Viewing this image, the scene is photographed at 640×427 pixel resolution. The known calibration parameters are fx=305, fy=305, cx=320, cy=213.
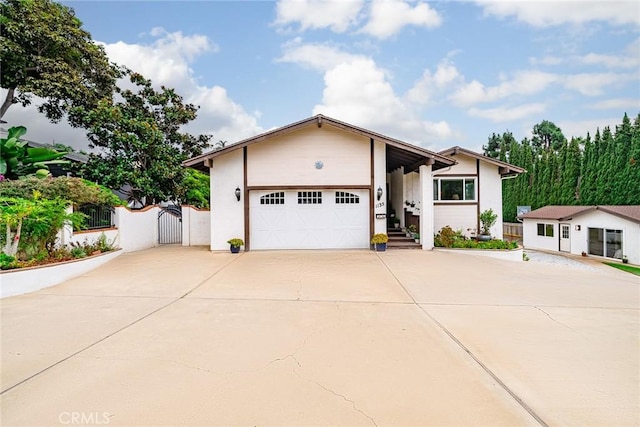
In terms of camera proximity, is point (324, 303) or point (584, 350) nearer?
point (584, 350)

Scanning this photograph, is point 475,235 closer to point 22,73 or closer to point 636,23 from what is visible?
point 636,23

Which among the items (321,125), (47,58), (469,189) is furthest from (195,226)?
(469,189)

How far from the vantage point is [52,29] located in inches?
520

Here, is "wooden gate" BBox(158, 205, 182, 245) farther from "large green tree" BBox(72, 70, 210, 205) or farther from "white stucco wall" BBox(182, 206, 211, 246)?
"large green tree" BBox(72, 70, 210, 205)

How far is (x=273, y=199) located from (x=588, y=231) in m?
20.8

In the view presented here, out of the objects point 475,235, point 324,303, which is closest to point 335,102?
point 475,235

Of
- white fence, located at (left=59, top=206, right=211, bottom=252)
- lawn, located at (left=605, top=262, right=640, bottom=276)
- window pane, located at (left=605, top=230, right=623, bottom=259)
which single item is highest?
white fence, located at (left=59, top=206, right=211, bottom=252)

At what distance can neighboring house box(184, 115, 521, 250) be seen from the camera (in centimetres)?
1076

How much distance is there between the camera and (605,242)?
18.7 m

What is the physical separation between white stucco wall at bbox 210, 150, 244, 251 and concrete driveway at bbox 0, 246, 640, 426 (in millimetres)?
4392

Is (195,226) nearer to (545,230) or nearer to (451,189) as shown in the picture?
(451,189)

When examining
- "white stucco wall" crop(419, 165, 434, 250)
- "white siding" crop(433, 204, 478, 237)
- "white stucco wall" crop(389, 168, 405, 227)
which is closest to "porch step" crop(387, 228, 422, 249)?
"white stucco wall" crop(419, 165, 434, 250)

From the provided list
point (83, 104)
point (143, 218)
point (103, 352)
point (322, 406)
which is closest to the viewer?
point (322, 406)

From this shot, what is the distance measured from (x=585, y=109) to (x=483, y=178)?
9919mm
